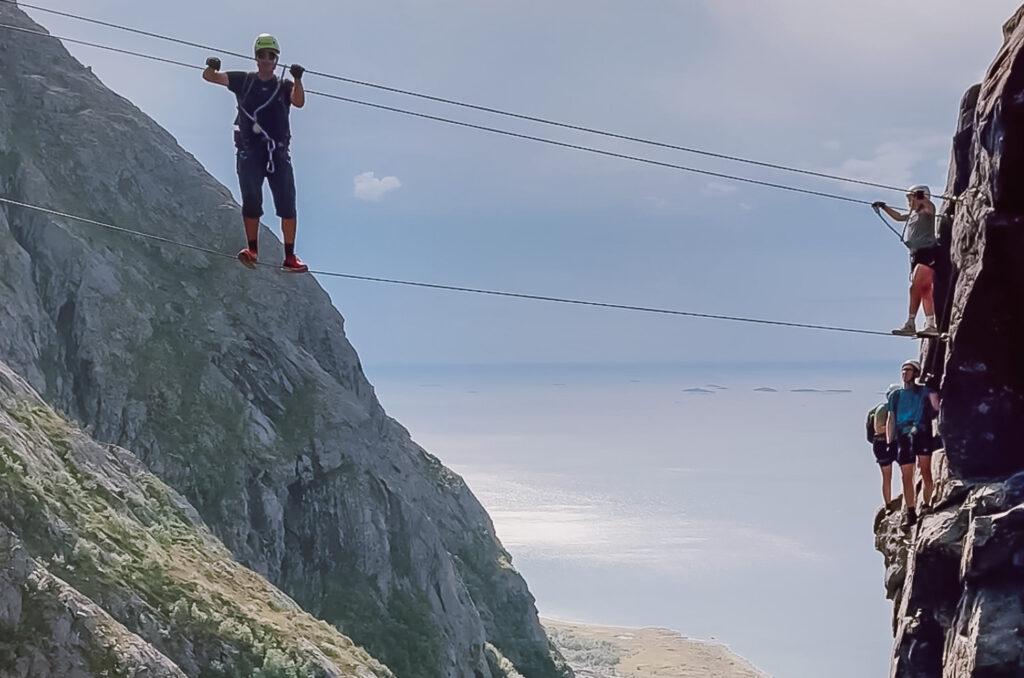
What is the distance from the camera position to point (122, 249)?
58.5 metres

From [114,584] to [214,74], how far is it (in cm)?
1920

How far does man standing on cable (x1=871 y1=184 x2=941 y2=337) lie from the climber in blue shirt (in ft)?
3.90

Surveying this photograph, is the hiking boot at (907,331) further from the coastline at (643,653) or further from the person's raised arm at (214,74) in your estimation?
the coastline at (643,653)

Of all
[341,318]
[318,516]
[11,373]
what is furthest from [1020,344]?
[341,318]

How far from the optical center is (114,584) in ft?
89.9

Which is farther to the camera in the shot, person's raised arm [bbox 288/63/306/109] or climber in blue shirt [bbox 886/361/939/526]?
climber in blue shirt [bbox 886/361/939/526]

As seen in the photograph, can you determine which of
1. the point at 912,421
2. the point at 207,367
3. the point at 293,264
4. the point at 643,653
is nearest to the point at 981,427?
the point at 912,421

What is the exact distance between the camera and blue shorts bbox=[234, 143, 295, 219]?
14.2 metres

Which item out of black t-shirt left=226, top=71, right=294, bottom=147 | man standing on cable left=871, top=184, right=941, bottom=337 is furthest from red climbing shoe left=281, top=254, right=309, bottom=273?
man standing on cable left=871, top=184, right=941, bottom=337

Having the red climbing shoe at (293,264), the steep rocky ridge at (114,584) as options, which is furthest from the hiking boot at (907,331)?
the steep rocky ridge at (114,584)

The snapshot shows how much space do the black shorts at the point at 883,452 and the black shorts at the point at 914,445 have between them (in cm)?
42

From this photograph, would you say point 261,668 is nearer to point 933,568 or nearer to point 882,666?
point 933,568

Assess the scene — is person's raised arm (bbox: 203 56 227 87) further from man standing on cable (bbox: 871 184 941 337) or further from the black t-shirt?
man standing on cable (bbox: 871 184 941 337)

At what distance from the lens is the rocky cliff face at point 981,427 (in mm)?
15875
